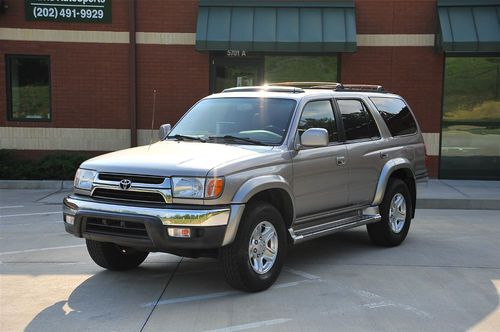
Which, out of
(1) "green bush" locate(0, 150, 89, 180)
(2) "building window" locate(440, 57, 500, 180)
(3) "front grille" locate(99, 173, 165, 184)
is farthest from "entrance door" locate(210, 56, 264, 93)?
(3) "front grille" locate(99, 173, 165, 184)

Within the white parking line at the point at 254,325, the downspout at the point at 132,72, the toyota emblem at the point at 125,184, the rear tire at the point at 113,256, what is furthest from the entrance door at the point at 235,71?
the white parking line at the point at 254,325

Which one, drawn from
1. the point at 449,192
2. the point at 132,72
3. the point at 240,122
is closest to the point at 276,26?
the point at 132,72

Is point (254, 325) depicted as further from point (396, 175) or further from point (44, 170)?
point (44, 170)

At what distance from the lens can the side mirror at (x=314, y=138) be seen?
564 cm

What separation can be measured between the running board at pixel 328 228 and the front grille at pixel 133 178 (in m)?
1.53

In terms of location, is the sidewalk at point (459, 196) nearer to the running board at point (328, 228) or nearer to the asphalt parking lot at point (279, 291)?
the asphalt parking lot at point (279, 291)

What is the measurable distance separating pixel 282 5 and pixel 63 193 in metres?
6.54

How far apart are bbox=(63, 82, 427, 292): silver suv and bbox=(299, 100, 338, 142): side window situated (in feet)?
0.05

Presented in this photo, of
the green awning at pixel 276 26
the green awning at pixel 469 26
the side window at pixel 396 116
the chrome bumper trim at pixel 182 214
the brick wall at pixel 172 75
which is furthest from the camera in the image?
the brick wall at pixel 172 75

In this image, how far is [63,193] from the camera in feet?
39.1

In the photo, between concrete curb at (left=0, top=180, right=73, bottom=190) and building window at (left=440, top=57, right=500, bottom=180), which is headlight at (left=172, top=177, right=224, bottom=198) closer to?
concrete curb at (left=0, top=180, right=73, bottom=190)

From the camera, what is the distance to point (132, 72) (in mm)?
13602

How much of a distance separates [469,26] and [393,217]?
23.4 feet

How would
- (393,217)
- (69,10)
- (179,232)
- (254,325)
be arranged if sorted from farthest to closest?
1. (69,10)
2. (393,217)
3. (179,232)
4. (254,325)
